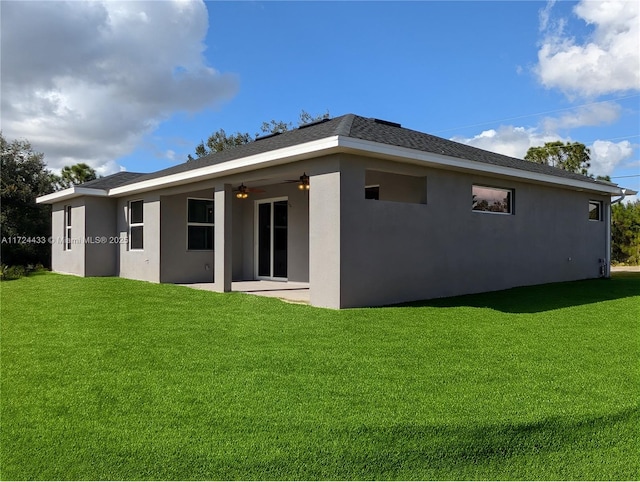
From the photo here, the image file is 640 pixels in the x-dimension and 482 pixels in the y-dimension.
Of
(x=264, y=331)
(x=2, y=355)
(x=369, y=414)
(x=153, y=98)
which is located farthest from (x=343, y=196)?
(x=153, y=98)

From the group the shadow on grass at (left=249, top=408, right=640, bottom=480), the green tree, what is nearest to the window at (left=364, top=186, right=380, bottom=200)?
the shadow on grass at (left=249, top=408, right=640, bottom=480)

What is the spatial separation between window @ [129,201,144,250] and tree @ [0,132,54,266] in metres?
8.79

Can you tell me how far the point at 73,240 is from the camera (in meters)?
16.5

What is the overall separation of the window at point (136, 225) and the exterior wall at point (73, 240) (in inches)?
68.7

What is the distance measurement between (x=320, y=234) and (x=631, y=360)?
16.4 ft

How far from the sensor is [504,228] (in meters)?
11.5

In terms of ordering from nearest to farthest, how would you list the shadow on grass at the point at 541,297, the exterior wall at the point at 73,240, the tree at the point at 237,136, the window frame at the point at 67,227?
the shadow on grass at the point at 541,297 < the exterior wall at the point at 73,240 < the window frame at the point at 67,227 < the tree at the point at 237,136

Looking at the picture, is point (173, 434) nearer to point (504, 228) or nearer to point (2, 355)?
point (2, 355)

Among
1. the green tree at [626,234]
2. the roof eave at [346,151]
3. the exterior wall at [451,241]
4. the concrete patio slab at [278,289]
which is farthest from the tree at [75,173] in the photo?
the green tree at [626,234]

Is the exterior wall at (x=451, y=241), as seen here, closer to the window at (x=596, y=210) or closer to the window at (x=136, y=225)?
the window at (x=596, y=210)

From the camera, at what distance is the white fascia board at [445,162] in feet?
26.5

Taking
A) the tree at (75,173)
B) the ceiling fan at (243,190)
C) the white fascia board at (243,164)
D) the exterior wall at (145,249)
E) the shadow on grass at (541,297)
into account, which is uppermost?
the tree at (75,173)

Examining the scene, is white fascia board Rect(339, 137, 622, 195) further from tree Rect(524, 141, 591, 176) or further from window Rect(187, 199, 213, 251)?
tree Rect(524, 141, 591, 176)

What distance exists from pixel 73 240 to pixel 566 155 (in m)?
32.2
